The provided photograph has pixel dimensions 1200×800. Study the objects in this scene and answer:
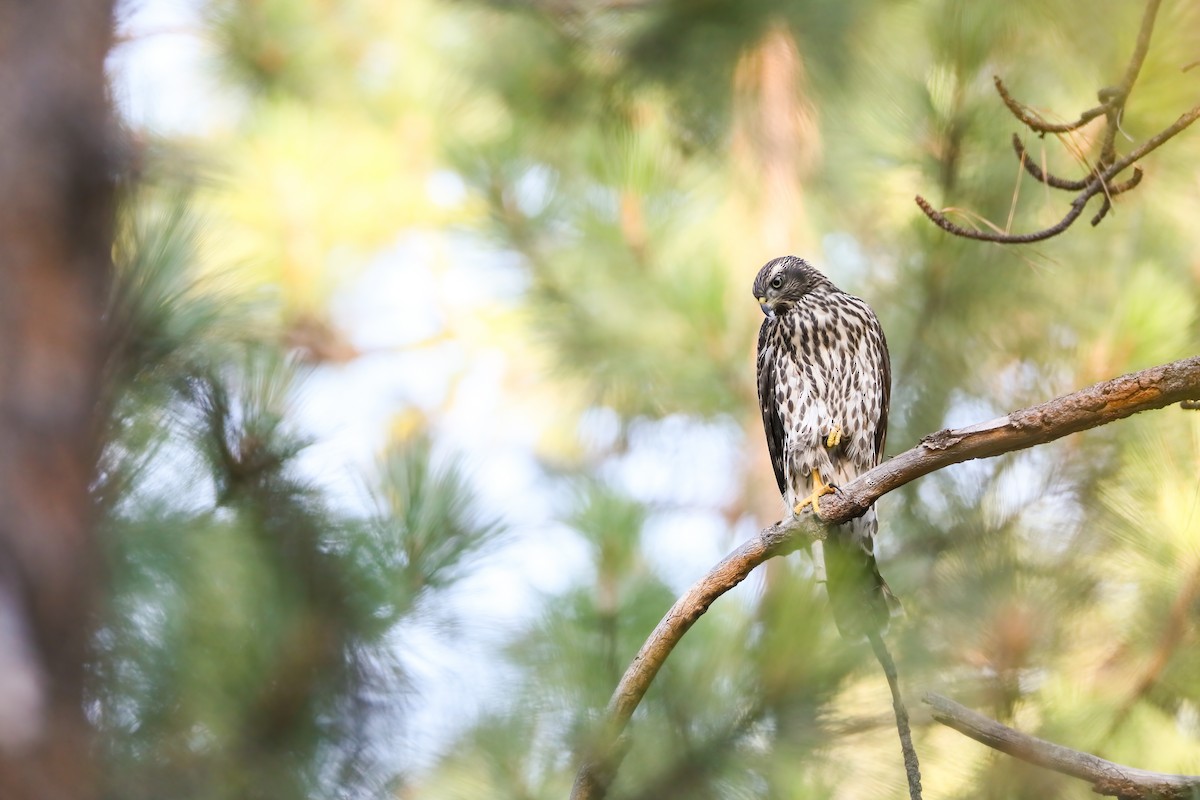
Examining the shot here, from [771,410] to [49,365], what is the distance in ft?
6.88

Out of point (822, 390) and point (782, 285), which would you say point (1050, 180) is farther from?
point (782, 285)

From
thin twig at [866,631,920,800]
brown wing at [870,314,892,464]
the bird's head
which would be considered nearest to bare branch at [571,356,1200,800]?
thin twig at [866,631,920,800]

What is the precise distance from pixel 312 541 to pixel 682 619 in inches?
30.7

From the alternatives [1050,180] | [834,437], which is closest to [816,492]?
[834,437]

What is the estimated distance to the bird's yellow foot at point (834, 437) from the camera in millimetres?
3314

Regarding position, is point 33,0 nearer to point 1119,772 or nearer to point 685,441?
point 1119,772

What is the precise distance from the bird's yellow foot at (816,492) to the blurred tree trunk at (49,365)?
1.43m

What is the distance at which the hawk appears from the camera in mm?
3369

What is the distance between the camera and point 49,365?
2.12 m

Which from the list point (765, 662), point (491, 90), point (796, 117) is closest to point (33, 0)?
point (765, 662)

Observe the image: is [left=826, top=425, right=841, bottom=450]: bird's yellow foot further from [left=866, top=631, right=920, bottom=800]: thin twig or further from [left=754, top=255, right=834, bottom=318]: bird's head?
[left=866, top=631, right=920, bottom=800]: thin twig

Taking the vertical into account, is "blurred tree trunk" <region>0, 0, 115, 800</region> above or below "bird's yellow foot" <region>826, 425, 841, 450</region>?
below

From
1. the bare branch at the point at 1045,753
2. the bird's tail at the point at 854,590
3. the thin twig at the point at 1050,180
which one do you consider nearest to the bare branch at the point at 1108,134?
the thin twig at the point at 1050,180

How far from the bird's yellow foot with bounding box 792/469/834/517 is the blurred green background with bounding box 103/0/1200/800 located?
0.60 ft
